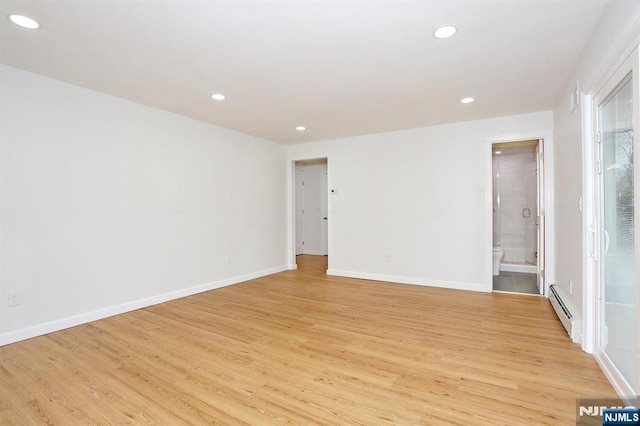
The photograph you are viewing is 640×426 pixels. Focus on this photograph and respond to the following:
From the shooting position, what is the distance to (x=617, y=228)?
2.09 metres

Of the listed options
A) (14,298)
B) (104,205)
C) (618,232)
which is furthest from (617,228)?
(14,298)

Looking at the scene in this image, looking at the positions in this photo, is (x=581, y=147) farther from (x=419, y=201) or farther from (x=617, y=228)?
(x=419, y=201)

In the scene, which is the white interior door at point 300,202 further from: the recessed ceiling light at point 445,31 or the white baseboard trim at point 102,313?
the recessed ceiling light at point 445,31

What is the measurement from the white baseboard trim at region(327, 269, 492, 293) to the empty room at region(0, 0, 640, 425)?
0.03 m

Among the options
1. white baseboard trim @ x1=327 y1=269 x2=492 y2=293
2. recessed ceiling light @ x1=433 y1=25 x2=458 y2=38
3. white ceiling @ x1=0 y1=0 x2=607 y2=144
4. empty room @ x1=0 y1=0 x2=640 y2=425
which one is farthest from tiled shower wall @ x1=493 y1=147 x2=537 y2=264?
recessed ceiling light @ x1=433 y1=25 x2=458 y2=38

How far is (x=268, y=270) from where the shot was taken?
5.74 m

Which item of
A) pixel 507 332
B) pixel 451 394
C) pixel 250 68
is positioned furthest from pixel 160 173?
pixel 507 332

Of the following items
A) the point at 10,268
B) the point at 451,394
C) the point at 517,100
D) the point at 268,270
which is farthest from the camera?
the point at 268,270

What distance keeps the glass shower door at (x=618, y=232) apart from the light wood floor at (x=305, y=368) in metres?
0.29

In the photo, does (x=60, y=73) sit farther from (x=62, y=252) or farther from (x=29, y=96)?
(x=62, y=252)

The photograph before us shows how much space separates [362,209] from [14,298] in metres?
4.49

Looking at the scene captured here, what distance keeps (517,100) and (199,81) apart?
3.62 meters

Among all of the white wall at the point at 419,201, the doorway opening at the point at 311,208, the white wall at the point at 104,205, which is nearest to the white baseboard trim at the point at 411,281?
the white wall at the point at 419,201

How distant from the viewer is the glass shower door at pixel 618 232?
1.87 meters
